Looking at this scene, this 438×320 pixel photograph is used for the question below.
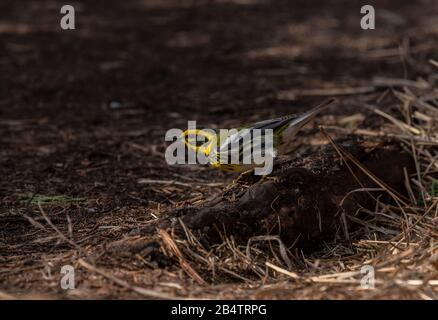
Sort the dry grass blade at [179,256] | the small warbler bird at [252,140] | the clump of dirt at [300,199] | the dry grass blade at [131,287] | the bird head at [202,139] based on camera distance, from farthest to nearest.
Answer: the bird head at [202,139]
the small warbler bird at [252,140]
the clump of dirt at [300,199]
the dry grass blade at [179,256]
the dry grass blade at [131,287]

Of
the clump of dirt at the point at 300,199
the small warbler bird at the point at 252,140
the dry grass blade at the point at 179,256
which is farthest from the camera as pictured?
the small warbler bird at the point at 252,140

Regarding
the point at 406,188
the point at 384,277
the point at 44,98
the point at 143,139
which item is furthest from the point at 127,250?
the point at 44,98

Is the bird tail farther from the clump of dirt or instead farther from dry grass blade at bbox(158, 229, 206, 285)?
dry grass blade at bbox(158, 229, 206, 285)

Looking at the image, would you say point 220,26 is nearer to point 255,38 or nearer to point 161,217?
point 255,38

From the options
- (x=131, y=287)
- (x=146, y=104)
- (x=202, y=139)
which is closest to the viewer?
(x=131, y=287)

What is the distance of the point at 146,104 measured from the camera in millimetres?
6492

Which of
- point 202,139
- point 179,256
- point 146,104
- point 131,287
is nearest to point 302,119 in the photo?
point 202,139

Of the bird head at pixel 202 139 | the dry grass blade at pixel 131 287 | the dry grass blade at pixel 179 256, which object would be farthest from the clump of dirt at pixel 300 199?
the dry grass blade at pixel 131 287

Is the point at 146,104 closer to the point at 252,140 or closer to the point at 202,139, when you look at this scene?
the point at 202,139

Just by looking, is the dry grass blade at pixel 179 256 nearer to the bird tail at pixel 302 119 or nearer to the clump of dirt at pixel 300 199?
the clump of dirt at pixel 300 199

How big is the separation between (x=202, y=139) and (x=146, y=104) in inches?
101

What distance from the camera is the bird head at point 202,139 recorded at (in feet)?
12.5

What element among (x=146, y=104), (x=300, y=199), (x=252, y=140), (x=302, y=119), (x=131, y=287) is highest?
(x=146, y=104)

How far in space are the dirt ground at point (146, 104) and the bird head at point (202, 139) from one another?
1.02 feet
